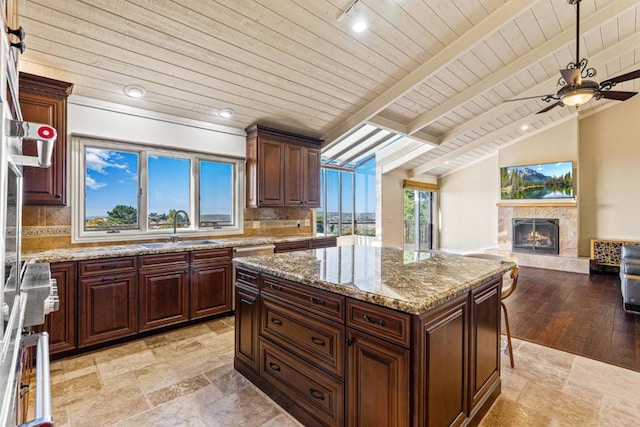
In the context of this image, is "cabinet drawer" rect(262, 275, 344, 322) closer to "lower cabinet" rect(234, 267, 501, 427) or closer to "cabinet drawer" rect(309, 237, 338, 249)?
"lower cabinet" rect(234, 267, 501, 427)

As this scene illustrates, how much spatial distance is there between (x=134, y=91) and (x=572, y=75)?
4.38m

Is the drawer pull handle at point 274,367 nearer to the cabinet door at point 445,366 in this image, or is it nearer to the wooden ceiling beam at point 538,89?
the cabinet door at point 445,366

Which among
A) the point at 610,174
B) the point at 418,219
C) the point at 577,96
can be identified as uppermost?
the point at 577,96

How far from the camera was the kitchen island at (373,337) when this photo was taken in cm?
137

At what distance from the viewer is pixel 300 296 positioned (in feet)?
6.04

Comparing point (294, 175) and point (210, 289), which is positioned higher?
point (294, 175)

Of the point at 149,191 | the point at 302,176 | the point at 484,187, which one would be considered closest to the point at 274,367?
the point at 149,191

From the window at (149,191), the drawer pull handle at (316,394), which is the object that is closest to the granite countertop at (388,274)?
the drawer pull handle at (316,394)

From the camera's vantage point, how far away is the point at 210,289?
3523 millimetres

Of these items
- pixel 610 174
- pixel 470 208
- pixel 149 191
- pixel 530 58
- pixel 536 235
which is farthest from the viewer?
pixel 470 208

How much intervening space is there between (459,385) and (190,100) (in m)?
3.71

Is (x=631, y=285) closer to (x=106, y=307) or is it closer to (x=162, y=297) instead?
(x=162, y=297)

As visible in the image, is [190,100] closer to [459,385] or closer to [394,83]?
[394,83]

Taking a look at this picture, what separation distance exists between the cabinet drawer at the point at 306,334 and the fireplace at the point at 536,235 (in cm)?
713
